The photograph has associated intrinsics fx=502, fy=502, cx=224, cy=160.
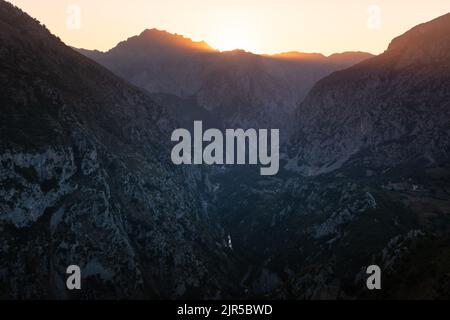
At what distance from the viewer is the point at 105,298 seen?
90.9 meters

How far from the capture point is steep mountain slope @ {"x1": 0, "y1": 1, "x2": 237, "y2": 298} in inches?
3556

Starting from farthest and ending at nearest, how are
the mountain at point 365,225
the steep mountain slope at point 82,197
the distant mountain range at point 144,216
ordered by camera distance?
the steep mountain slope at point 82,197 → the distant mountain range at point 144,216 → the mountain at point 365,225

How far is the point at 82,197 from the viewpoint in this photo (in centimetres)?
10069

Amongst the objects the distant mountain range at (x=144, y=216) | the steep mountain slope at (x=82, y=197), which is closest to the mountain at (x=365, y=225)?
the distant mountain range at (x=144, y=216)

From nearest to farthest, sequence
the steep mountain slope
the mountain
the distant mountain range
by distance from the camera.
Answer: the mountain → the distant mountain range → the steep mountain slope

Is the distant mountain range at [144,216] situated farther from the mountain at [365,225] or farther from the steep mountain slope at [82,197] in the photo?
the mountain at [365,225]

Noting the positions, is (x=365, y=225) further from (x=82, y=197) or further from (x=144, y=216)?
(x=82, y=197)

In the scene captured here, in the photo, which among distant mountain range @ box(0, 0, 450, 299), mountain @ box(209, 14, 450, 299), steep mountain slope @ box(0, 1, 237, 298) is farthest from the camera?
steep mountain slope @ box(0, 1, 237, 298)

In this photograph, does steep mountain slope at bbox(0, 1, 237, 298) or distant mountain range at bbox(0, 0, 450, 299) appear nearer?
distant mountain range at bbox(0, 0, 450, 299)

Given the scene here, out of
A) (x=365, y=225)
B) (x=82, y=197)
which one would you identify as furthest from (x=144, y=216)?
(x=365, y=225)

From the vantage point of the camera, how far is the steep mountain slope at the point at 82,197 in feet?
296

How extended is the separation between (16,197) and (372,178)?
393 feet

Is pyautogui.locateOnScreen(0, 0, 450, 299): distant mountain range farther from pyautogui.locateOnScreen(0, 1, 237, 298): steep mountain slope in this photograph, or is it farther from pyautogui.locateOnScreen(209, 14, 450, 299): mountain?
pyautogui.locateOnScreen(209, 14, 450, 299): mountain

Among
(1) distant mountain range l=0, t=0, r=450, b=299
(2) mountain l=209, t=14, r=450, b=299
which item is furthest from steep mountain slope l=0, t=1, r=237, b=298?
(2) mountain l=209, t=14, r=450, b=299
